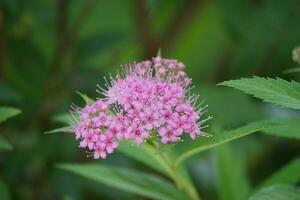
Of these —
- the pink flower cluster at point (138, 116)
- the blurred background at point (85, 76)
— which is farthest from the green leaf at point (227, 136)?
the blurred background at point (85, 76)

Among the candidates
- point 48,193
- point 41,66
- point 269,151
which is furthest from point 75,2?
point 269,151

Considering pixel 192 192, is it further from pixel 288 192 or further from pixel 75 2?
pixel 75 2

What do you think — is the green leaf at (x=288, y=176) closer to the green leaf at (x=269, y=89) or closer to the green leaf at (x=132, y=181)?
the green leaf at (x=132, y=181)

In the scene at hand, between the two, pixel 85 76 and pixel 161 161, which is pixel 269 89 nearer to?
pixel 161 161

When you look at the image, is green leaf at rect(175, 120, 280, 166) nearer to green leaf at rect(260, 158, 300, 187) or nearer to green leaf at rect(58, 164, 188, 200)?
green leaf at rect(58, 164, 188, 200)

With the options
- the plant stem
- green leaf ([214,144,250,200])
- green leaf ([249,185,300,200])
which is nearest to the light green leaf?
the plant stem

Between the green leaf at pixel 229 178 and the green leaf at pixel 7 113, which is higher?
the green leaf at pixel 229 178

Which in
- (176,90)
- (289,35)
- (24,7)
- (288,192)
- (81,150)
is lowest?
(288,192)
